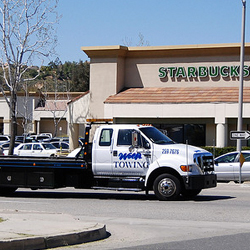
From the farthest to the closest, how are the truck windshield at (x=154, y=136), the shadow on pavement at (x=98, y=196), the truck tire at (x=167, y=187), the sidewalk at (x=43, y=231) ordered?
1. the shadow on pavement at (x=98, y=196)
2. the truck windshield at (x=154, y=136)
3. the truck tire at (x=167, y=187)
4. the sidewalk at (x=43, y=231)

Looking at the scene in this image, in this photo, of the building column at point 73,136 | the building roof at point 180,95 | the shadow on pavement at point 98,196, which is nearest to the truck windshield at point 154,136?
the shadow on pavement at point 98,196

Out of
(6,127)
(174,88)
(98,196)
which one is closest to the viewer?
(98,196)

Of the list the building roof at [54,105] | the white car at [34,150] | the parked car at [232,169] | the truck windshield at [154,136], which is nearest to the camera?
the truck windshield at [154,136]

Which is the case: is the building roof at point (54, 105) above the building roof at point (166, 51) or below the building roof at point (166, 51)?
below

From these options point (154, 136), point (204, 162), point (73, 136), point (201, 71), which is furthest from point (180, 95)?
point (204, 162)

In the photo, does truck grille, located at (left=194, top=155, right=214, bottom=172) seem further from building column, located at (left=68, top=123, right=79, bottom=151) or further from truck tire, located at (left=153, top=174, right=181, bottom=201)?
building column, located at (left=68, top=123, right=79, bottom=151)

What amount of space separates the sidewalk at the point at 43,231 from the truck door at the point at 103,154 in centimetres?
474

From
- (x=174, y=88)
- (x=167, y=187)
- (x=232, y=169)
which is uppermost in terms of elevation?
(x=174, y=88)

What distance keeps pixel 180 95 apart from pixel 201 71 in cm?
225

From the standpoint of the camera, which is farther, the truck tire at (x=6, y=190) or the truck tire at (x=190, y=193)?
the truck tire at (x=6, y=190)

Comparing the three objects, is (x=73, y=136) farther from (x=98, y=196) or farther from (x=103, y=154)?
(x=103, y=154)

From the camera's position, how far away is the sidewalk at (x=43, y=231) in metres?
9.05

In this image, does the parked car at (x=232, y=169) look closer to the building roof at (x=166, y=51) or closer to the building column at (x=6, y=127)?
the building roof at (x=166, y=51)

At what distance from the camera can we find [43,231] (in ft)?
32.7
